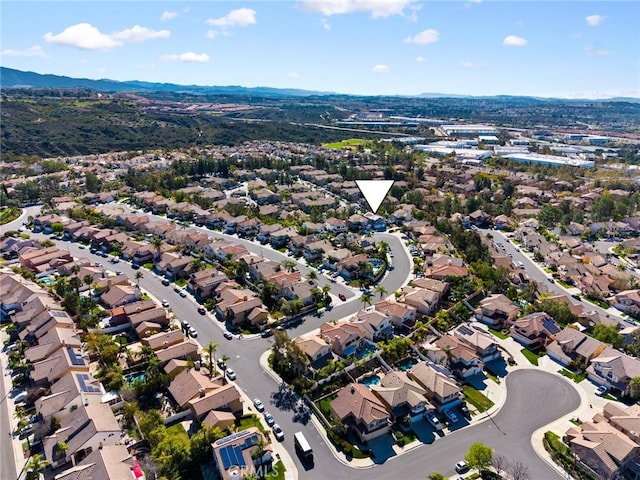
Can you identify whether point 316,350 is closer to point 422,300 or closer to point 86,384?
point 422,300

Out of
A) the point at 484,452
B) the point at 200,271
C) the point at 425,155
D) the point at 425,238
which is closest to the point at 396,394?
the point at 484,452

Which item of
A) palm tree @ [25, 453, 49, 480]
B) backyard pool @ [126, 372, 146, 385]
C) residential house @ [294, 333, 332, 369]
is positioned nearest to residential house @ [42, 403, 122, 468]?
palm tree @ [25, 453, 49, 480]

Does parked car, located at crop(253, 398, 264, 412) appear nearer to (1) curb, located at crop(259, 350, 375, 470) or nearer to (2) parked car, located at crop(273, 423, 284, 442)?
(2) parked car, located at crop(273, 423, 284, 442)

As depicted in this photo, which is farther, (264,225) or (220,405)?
(264,225)

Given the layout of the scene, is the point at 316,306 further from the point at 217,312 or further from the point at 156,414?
the point at 156,414

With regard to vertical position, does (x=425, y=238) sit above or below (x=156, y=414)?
above

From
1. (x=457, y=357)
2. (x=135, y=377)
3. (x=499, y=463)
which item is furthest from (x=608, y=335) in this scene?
(x=135, y=377)
